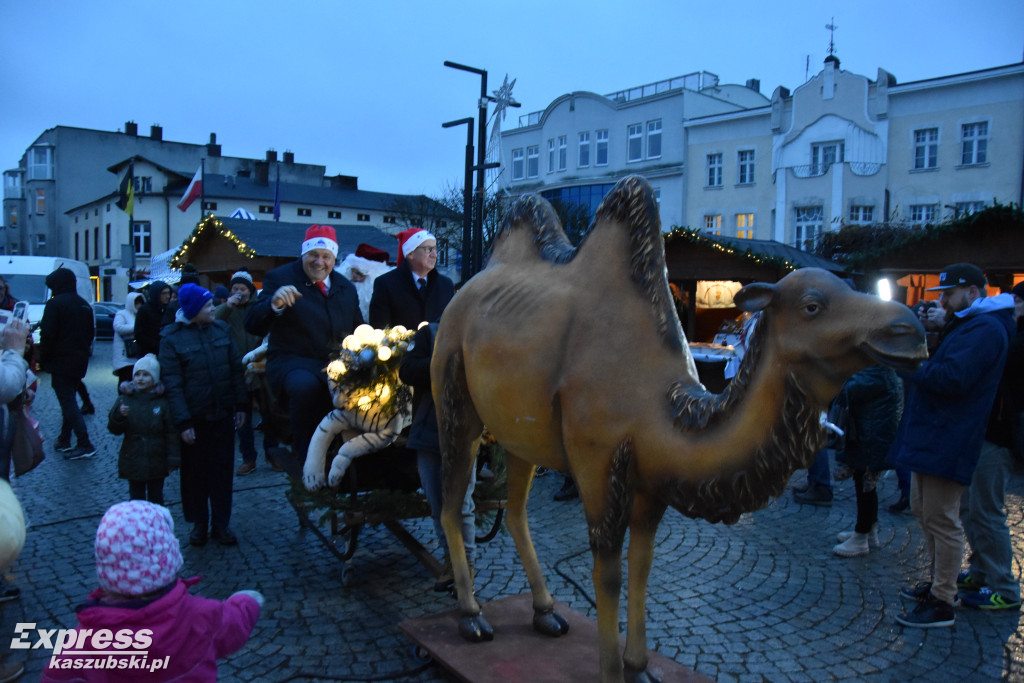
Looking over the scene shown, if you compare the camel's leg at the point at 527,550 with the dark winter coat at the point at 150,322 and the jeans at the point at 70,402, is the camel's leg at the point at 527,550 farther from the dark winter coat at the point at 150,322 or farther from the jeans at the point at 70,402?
the jeans at the point at 70,402

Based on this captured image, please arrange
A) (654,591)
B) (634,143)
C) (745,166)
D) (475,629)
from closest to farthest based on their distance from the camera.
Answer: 1. (475,629)
2. (654,591)
3. (745,166)
4. (634,143)

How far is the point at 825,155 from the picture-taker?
83.1 feet

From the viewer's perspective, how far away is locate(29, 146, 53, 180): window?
52062 mm

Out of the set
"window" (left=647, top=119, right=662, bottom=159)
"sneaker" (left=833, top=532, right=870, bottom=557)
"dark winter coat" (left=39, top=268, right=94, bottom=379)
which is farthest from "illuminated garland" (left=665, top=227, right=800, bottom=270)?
"window" (left=647, top=119, right=662, bottom=159)

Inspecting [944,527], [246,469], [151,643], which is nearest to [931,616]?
[944,527]

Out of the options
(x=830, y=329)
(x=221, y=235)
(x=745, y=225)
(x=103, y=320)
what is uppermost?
(x=745, y=225)

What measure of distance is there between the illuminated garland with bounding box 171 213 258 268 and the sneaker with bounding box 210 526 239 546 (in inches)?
379

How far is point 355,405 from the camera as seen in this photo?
14.2 ft

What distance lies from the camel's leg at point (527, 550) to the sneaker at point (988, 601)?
107 inches

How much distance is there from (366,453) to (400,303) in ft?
3.33

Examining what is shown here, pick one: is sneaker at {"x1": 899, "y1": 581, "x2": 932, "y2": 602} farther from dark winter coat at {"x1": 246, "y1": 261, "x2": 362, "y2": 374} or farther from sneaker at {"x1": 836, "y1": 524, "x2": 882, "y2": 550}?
dark winter coat at {"x1": 246, "y1": 261, "x2": 362, "y2": 374}

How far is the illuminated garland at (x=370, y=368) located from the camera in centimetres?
427

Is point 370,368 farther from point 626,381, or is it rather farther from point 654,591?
point 654,591

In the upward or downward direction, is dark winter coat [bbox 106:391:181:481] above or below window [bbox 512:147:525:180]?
below
